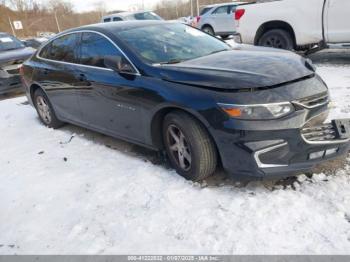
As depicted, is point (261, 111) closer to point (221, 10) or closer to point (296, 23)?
point (296, 23)

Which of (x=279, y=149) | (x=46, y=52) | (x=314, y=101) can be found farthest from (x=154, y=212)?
(x=46, y=52)

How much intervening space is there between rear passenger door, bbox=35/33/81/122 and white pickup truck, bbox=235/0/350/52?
4.98 metres

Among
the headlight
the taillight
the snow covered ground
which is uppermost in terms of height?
the taillight

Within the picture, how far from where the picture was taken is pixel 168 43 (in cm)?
395

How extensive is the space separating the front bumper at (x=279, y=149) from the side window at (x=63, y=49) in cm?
267

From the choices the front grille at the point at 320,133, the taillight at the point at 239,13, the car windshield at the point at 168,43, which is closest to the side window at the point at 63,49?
the car windshield at the point at 168,43

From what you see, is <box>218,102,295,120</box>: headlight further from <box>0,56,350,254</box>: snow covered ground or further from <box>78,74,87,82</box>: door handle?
<box>78,74,87,82</box>: door handle

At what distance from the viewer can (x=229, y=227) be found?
8.84 ft

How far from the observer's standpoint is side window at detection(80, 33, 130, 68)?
12.8 ft

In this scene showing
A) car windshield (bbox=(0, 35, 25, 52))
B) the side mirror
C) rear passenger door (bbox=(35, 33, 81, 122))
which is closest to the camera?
the side mirror

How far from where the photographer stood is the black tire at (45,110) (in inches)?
214

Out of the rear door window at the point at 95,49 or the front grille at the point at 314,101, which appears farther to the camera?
the rear door window at the point at 95,49

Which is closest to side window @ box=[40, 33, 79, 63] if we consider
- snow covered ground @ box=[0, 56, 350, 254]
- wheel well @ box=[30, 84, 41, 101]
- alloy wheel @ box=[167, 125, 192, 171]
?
wheel well @ box=[30, 84, 41, 101]

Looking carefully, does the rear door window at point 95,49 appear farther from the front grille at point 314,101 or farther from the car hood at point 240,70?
the front grille at point 314,101
